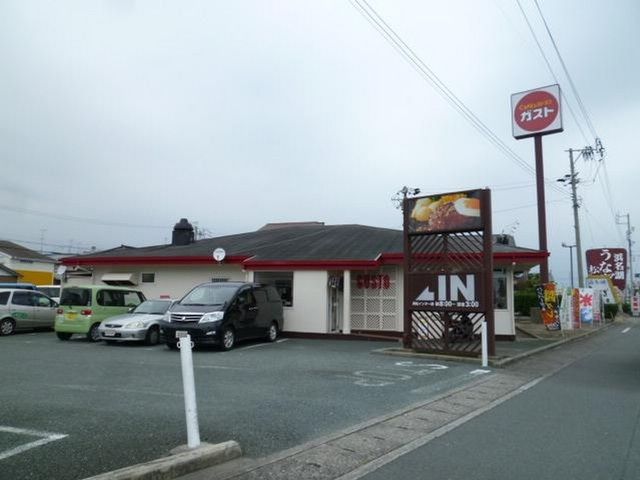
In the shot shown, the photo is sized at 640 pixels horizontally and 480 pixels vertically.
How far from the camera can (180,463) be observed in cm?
455

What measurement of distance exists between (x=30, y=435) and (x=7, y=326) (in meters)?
13.6

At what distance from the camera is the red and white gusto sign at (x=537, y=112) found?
27.4 meters

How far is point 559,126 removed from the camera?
27.1m

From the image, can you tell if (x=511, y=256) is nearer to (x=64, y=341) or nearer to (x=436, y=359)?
(x=436, y=359)

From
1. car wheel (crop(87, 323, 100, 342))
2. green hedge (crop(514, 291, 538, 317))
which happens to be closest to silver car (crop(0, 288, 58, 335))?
car wheel (crop(87, 323, 100, 342))

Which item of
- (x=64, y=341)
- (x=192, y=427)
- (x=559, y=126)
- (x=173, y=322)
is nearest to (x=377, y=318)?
(x=173, y=322)

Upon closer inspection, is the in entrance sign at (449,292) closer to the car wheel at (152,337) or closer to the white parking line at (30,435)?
the car wheel at (152,337)

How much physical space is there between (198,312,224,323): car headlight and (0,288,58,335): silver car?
8003 millimetres

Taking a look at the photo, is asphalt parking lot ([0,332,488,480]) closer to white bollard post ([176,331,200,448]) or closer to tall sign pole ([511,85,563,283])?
white bollard post ([176,331,200,448])

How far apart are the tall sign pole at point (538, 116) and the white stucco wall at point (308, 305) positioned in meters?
13.9

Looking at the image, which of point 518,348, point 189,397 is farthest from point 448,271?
point 189,397

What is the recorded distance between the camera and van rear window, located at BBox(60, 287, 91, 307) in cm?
1571

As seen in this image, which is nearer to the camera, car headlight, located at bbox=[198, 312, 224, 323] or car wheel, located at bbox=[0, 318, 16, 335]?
car headlight, located at bbox=[198, 312, 224, 323]

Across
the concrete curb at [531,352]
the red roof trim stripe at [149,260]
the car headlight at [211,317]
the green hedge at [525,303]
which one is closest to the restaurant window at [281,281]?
the red roof trim stripe at [149,260]
